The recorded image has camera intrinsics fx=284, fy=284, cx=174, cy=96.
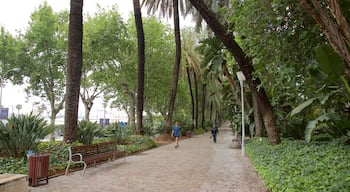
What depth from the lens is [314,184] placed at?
411cm

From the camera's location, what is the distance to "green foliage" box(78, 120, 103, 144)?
11126mm

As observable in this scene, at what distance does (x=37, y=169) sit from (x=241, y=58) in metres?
6.81

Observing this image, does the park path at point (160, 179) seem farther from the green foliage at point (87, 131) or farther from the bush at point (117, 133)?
→ the bush at point (117, 133)

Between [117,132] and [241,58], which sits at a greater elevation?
[241,58]

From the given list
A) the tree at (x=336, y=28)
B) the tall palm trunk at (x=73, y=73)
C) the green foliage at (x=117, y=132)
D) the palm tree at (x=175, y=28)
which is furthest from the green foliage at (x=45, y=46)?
the tree at (x=336, y=28)

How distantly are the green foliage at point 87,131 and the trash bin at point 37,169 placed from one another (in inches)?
176

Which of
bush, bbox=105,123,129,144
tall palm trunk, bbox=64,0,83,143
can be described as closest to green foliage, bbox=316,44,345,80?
tall palm trunk, bbox=64,0,83,143

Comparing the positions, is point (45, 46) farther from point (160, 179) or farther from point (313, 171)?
point (313, 171)

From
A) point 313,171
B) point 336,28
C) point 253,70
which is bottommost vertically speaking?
point 313,171

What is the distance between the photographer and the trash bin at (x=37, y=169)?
630 centimetres

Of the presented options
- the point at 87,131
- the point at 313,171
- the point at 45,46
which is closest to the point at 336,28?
the point at 313,171

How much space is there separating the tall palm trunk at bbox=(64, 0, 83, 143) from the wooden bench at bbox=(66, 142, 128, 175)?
98 centimetres

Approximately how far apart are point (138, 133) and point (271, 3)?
41.2 feet

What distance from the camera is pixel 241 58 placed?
949 centimetres
